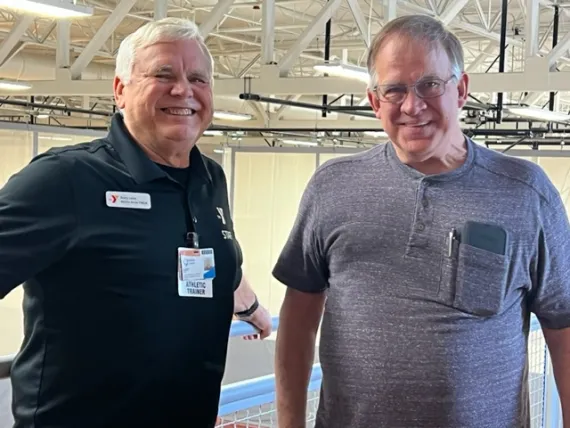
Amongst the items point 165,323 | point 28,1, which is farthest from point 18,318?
point 165,323

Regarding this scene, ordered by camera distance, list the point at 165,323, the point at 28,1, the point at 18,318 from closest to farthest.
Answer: the point at 165,323, the point at 28,1, the point at 18,318

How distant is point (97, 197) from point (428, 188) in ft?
2.14

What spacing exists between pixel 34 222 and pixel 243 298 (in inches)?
26.2

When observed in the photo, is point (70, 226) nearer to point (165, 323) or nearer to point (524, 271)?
point (165, 323)

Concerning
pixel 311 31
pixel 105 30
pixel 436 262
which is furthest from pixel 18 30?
pixel 436 262

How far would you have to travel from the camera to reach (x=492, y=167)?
5.00 feet

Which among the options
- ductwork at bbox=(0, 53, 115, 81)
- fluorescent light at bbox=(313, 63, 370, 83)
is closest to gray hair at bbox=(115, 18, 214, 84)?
fluorescent light at bbox=(313, 63, 370, 83)

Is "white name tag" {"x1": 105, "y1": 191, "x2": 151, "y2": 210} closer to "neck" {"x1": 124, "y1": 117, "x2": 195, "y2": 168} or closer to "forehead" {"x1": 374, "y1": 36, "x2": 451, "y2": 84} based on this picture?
"neck" {"x1": 124, "y1": 117, "x2": 195, "y2": 168}

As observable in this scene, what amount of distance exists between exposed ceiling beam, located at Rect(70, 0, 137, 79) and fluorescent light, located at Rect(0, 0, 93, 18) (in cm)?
248

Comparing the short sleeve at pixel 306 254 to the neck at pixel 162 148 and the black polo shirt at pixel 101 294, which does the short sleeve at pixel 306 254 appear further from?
the neck at pixel 162 148

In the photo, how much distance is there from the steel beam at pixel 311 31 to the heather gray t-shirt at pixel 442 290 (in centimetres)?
542

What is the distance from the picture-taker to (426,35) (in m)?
1.47

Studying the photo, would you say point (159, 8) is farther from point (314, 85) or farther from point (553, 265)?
point (553, 265)

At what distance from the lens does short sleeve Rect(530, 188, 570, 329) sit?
149 cm
